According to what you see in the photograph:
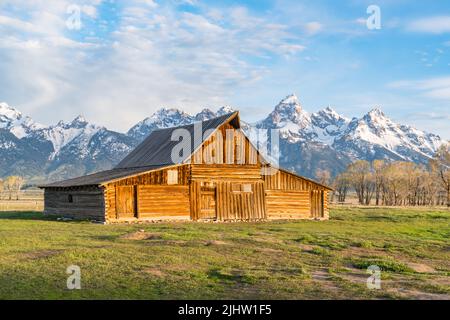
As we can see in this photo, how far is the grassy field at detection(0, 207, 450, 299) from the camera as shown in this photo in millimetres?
14227

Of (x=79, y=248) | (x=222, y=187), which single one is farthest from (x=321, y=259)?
(x=222, y=187)

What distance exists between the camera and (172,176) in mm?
42344

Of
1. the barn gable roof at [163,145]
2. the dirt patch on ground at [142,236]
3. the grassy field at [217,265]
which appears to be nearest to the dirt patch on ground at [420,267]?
the grassy field at [217,265]

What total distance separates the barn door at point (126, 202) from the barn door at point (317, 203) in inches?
664

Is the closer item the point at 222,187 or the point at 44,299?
the point at 44,299

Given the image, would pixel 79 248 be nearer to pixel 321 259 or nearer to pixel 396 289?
pixel 321 259

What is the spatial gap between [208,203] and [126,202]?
7337 millimetres

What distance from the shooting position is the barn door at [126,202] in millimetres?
39500

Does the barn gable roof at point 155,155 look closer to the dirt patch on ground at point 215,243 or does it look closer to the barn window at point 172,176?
the barn window at point 172,176

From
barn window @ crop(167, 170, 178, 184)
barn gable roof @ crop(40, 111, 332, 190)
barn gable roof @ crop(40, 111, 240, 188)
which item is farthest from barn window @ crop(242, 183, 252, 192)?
barn window @ crop(167, 170, 178, 184)

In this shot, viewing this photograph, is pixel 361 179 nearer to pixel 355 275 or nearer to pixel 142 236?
pixel 142 236
